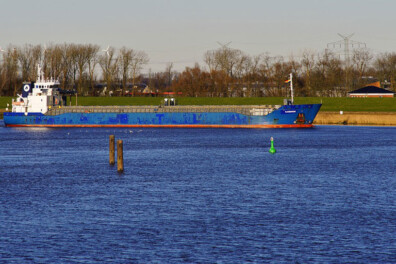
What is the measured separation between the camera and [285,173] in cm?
4975

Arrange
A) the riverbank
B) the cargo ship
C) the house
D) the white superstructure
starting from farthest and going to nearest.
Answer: the house → the riverbank → the white superstructure → the cargo ship

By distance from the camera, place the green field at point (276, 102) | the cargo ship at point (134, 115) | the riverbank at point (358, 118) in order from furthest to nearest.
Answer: the green field at point (276, 102), the riverbank at point (358, 118), the cargo ship at point (134, 115)

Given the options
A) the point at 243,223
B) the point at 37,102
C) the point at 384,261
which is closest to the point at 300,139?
the point at 37,102

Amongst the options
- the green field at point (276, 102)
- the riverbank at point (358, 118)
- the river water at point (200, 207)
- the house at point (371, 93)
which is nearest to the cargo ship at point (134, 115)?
the riverbank at point (358, 118)

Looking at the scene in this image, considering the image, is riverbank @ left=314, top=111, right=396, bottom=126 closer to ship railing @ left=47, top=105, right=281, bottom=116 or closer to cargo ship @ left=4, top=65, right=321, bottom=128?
cargo ship @ left=4, top=65, right=321, bottom=128

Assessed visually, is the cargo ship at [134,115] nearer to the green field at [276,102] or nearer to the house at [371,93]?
the green field at [276,102]

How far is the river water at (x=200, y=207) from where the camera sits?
2589cm

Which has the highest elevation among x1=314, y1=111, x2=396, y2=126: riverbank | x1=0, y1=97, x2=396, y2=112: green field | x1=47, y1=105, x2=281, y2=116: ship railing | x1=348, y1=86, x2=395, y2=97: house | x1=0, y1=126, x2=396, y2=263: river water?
x1=348, y1=86, x2=395, y2=97: house

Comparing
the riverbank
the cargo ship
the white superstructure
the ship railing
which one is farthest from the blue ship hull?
the riverbank

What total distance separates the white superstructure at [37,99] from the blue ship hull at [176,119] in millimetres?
1108

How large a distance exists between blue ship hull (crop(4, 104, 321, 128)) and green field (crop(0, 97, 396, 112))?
30.5 metres

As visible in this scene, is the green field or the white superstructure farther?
the green field

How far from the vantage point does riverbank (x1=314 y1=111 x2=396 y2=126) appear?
115000 mm

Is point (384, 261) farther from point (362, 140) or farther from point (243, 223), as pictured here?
point (362, 140)
